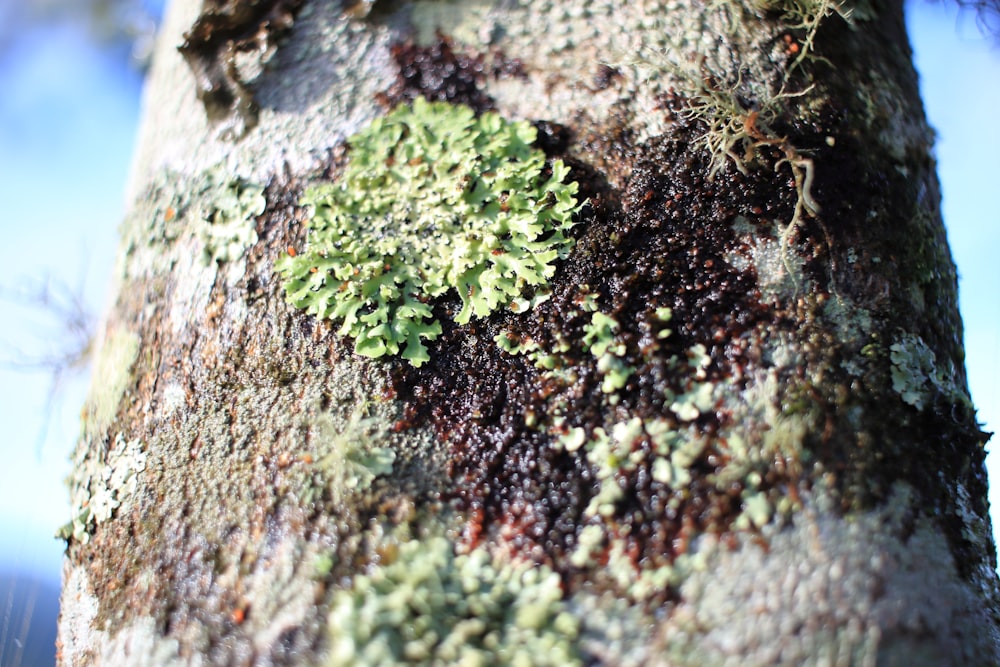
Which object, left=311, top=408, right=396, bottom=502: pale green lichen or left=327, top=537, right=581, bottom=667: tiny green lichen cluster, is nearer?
left=327, top=537, right=581, bottom=667: tiny green lichen cluster

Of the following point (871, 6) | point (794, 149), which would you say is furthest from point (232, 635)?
point (871, 6)

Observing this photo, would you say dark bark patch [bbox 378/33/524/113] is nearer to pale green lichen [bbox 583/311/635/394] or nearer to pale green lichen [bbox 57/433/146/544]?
pale green lichen [bbox 583/311/635/394]

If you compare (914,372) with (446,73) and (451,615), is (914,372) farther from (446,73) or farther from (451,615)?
(446,73)

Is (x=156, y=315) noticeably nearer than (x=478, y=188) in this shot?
No

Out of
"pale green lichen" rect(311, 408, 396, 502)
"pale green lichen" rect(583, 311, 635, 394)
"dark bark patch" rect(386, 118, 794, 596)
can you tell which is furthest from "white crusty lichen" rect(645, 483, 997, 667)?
"pale green lichen" rect(311, 408, 396, 502)

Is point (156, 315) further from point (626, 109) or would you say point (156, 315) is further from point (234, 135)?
point (626, 109)

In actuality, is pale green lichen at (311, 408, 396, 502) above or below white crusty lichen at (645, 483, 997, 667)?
above
